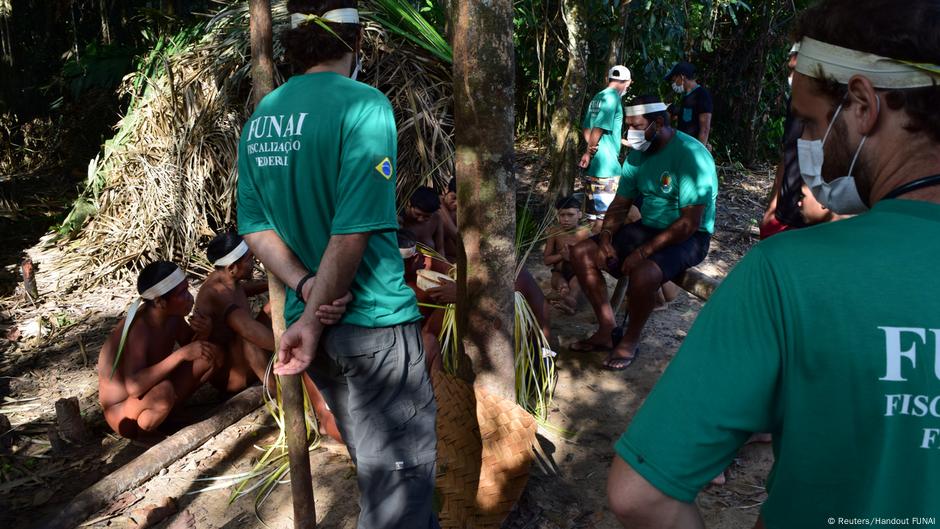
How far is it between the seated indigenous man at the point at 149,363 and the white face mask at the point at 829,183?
3464 millimetres

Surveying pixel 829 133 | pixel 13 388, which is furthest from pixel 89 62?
pixel 829 133

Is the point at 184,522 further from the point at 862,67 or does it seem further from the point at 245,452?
the point at 862,67

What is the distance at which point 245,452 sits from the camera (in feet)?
12.5

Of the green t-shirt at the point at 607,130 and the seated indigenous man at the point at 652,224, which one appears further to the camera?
the green t-shirt at the point at 607,130

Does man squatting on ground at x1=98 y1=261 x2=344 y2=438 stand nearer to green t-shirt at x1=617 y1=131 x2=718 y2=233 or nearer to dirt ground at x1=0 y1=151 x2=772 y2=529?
dirt ground at x1=0 y1=151 x2=772 y2=529

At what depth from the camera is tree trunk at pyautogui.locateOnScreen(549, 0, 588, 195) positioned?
24.0 feet

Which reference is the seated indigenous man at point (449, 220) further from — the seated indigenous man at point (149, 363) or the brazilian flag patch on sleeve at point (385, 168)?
the brazilian flag patch on sleeve at point (385, 168)

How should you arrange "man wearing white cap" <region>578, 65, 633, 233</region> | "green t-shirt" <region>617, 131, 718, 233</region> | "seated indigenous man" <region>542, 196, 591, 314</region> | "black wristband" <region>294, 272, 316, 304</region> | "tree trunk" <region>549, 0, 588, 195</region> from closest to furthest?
1. "black wristband" <region>294, 272, 316, 304</region>
2. "green t-shirt" <region>617, 131, 718, 233</region>
3. "seated indigenous man" <region>542, 196, 591, 314</region>
4. "man wearing white cap" <region>578, 65, 633, 233</region>
5. "tree trunk" <region>549, 0, 588, 195</region>

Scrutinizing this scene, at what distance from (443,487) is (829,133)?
2356 millimetres

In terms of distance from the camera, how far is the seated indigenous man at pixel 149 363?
12.6ft

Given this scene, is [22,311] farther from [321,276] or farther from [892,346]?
[892,346]

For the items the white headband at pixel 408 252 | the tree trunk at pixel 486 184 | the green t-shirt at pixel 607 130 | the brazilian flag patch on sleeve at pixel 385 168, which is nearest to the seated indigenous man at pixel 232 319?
the white headband at pixel 408 252

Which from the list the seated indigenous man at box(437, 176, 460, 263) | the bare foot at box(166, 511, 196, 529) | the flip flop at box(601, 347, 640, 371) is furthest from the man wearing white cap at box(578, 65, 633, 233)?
the bare foot at box(166, 511, 196, 529)

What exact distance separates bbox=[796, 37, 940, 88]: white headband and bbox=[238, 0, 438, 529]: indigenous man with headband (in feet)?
3.91
